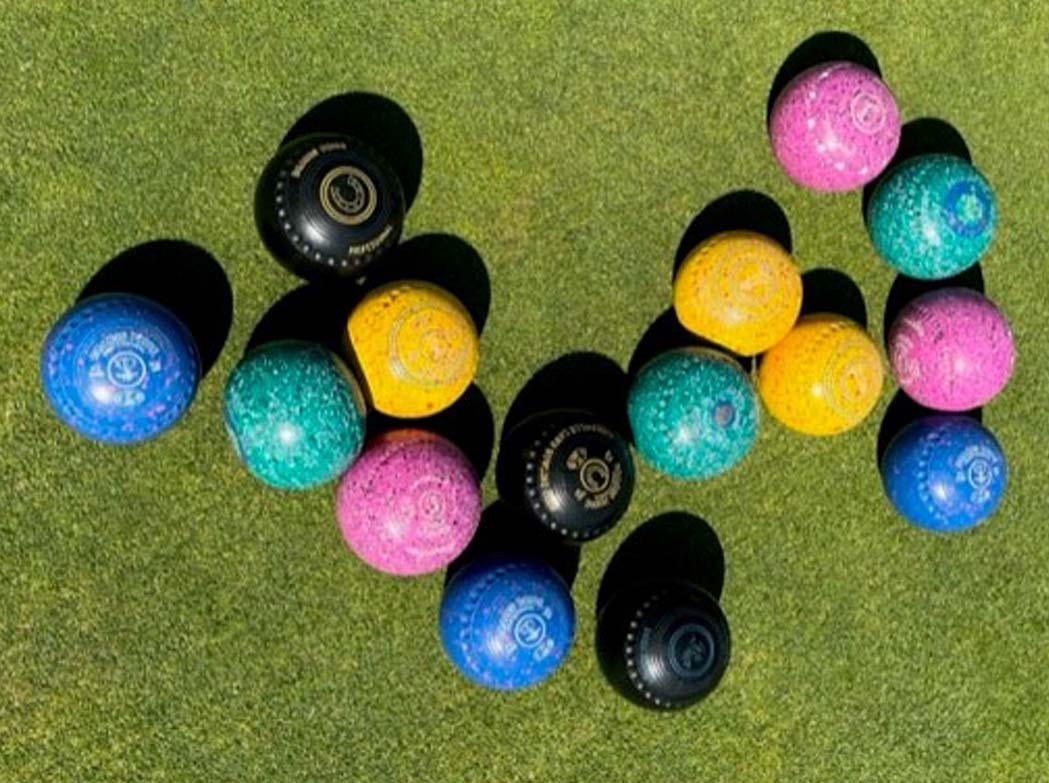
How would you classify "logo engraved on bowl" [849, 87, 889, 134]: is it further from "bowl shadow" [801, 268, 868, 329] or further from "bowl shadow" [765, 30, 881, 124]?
"bowl shadow" [801, 268, 868, 329]

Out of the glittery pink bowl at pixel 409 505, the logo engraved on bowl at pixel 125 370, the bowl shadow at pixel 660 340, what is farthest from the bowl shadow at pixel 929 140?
the logo engraved on bowl at pixel 125 370

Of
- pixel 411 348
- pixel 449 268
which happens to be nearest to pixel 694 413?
pixel 411 348

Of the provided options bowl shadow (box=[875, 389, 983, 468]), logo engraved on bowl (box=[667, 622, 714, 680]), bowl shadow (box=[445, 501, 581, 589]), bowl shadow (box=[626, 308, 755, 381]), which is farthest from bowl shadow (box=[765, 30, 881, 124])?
logo engraved on bowl (box=[667, 622, 714, 680])

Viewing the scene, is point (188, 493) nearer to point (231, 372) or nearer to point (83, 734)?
point (231, 372)

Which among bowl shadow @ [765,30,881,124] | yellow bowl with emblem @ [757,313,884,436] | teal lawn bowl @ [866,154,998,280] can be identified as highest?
bowl shadow @ [765,30,881,124]

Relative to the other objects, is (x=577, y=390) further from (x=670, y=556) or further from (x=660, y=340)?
(x=670, y=556)
